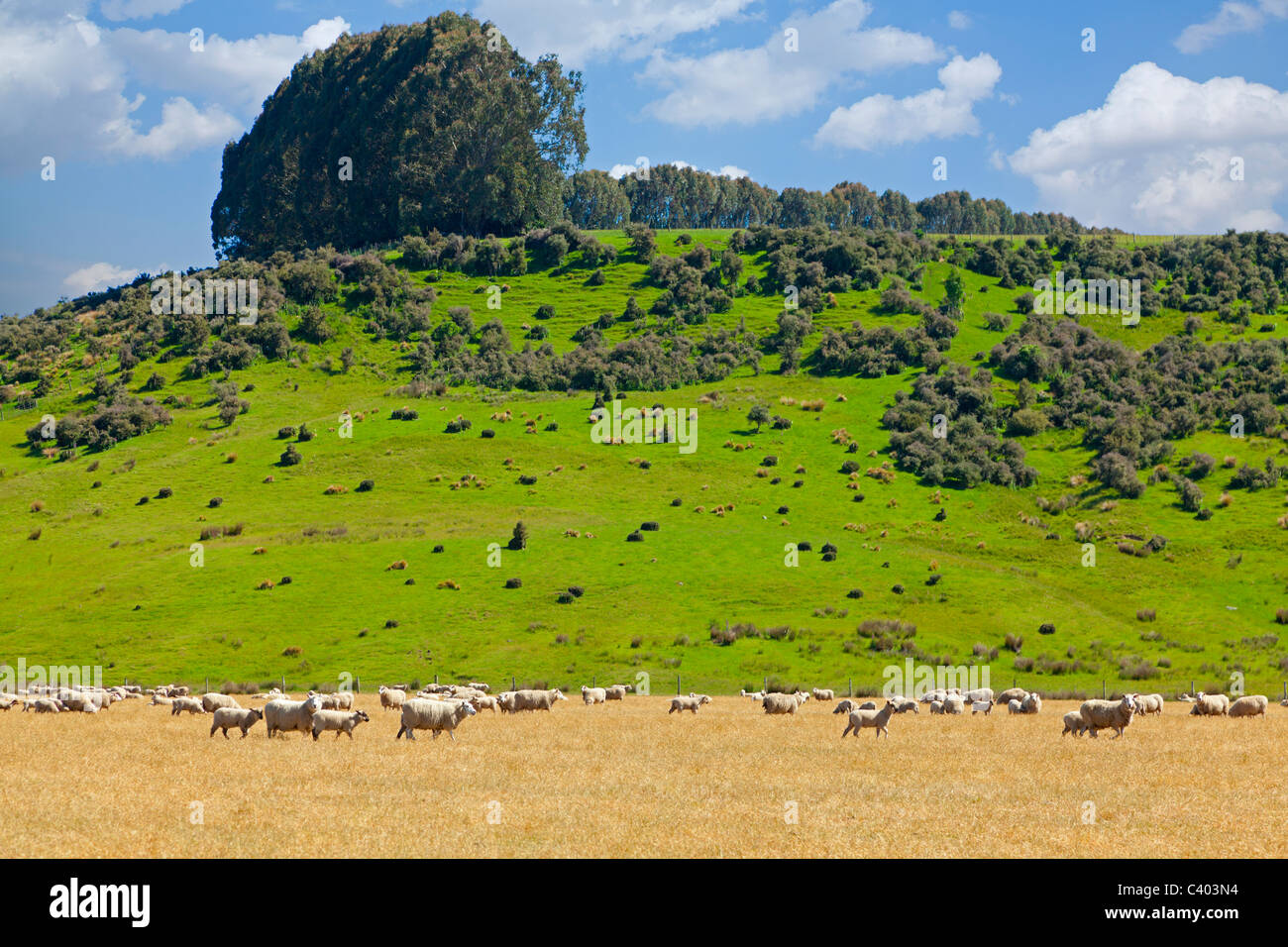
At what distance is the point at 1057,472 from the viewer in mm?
114062

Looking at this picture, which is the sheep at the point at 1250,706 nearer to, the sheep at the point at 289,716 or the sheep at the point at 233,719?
the sheep at the point at 289,716

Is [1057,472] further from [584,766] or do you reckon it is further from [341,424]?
[584,766]

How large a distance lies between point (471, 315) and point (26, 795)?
14341cm

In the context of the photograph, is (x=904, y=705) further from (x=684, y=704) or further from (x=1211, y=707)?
(x=1211, y=707)

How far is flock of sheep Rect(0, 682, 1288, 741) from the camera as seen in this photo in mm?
32875

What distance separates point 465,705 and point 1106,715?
2174 centimetres

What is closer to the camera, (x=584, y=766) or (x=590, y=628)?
(x=584, y=766)

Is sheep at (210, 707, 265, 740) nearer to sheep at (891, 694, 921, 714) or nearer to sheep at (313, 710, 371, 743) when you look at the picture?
sheep at (313, 710, 371, 743)

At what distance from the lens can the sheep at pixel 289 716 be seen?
107ft

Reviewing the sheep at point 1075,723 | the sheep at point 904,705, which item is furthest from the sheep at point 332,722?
the sheep at point 904,705

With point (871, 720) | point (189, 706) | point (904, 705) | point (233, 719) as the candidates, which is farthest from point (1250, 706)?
point (189, 706)

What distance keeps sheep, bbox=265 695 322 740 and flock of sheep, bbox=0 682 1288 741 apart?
31mm

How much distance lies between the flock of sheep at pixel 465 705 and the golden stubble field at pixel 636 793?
783mm

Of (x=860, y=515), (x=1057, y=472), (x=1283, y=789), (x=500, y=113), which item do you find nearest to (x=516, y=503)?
(x=860, y=515)
